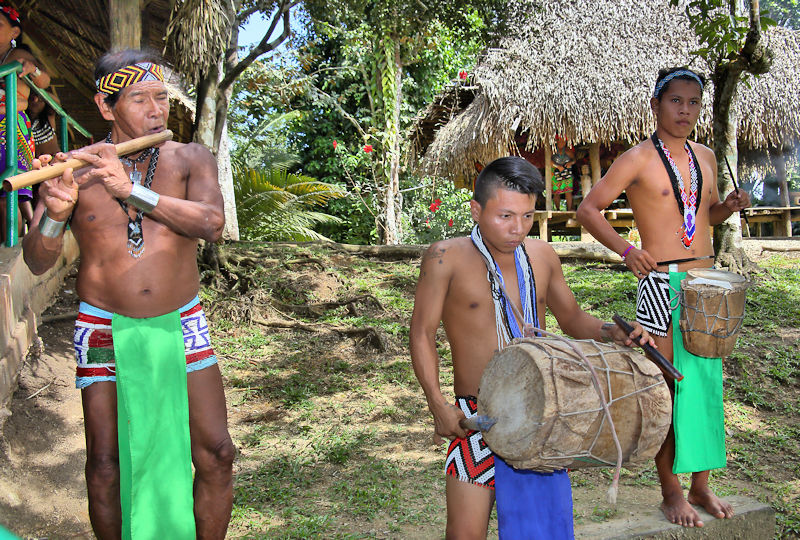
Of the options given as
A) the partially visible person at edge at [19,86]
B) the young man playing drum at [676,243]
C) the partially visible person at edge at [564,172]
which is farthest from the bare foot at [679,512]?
the partially visible person at edge at [564,172]

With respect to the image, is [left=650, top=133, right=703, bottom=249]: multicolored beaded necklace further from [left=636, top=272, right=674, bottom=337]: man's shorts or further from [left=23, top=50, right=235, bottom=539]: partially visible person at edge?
[left=23, top=50, right=235, bottom=539]: partially visible person at edge


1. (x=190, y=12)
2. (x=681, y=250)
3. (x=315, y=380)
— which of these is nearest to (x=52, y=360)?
(x=315, y=380)

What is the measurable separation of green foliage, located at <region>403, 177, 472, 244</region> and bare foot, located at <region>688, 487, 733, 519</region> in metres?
13.1

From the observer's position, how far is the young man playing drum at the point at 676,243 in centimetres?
321

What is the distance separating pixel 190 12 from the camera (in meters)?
6.31

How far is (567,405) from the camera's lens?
2119mm

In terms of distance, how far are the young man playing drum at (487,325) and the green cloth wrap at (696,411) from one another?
81cm

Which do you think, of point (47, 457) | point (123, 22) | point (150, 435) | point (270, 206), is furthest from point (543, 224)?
point (150, 435)

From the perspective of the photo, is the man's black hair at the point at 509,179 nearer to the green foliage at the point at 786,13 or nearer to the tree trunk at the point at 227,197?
the tree trunk at the point at 227,197

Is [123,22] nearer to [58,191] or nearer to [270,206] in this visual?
[58,191]

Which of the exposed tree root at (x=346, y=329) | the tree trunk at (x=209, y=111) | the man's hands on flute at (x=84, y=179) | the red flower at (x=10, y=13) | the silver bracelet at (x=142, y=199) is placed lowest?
the exposed tree root at (x=346, y=329)

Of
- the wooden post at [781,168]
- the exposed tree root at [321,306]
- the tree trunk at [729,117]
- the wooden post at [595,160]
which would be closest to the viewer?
the tree trunk at [729,117]

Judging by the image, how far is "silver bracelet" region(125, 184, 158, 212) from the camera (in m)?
2.38

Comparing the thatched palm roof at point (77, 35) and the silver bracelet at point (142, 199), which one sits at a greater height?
the thatched palm roof at point (77, 35)
